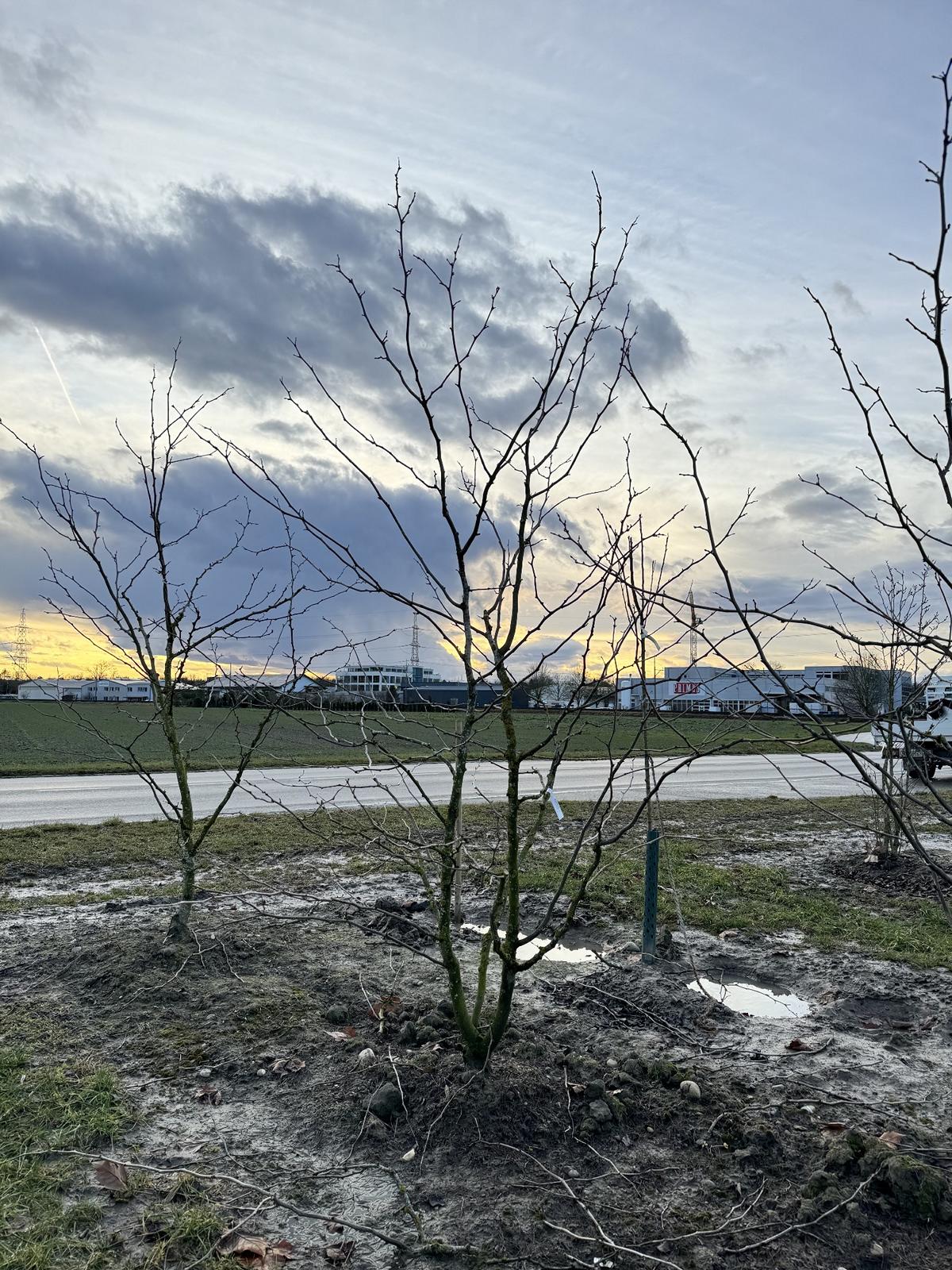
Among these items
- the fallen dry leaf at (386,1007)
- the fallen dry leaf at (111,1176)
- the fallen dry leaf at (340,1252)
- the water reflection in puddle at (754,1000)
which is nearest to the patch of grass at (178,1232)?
the fallen dry leaf at (111,1176)

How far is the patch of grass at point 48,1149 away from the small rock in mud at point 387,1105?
0.92 meters

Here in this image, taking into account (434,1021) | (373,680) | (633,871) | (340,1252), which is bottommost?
(340,1252)

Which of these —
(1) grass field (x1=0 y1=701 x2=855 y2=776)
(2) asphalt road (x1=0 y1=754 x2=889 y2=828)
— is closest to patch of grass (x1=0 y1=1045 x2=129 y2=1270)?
(1) grass field (x1=0 y1=701 x2=855 y2=776)

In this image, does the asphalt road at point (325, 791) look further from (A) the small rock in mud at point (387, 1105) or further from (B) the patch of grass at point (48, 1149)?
(A) the small rock in mud at point (387, 1105)

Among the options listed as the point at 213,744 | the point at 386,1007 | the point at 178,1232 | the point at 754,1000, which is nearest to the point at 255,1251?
the point at 178,1232

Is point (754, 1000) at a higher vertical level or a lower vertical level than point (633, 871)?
lower

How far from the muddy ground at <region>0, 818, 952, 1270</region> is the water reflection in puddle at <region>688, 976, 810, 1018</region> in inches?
2.3

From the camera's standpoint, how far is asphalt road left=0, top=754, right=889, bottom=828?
11.9m

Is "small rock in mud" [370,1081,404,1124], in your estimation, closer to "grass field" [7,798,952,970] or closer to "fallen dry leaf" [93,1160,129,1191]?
"fallen dry leaf" [93,1160,129,1191]

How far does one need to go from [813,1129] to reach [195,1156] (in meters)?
2.19

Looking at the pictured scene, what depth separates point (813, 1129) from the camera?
322cm

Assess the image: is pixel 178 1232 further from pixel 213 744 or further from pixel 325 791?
pixel 213 744

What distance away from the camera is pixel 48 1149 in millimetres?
3070

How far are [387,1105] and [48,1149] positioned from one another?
1.17 m
